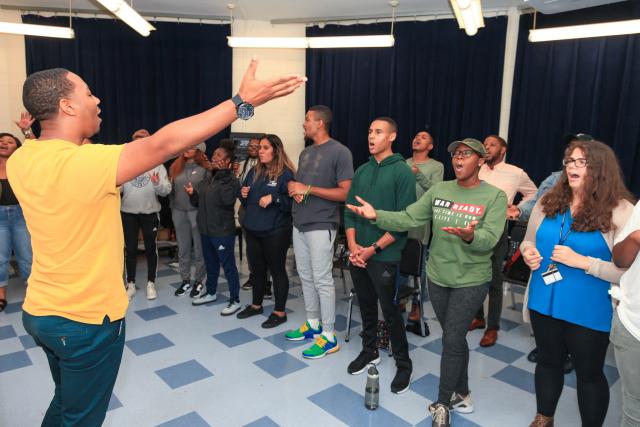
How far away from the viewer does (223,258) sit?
391 centimetres

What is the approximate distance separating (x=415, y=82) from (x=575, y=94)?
78.8 inches

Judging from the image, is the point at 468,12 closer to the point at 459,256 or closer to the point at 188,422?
the point at 459,256

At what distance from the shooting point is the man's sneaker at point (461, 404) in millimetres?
2471

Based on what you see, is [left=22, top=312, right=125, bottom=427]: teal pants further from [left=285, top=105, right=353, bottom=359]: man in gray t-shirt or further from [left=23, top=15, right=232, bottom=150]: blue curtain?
[left=23, top=15, right=232, bottom=150]: blue curtain

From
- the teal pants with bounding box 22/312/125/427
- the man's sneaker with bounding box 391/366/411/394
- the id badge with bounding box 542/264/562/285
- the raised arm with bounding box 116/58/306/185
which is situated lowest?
the man's sneaker with bounding box 391/366/411/394

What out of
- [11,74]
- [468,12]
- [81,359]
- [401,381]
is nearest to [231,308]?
[401,381]

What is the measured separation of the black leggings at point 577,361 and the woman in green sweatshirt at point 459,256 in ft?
1.05

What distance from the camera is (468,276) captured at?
223 cm

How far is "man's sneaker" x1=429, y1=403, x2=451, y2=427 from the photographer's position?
89.6 inches

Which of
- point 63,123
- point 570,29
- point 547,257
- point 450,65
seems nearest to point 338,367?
point 547,257

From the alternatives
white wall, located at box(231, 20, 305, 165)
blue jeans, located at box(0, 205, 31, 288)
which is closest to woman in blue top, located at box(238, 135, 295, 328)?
blue jeans, located at box(0, 205, 31, 288)

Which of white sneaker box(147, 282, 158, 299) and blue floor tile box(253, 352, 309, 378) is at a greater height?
blue floor tile box(253, 352, 309, 378)

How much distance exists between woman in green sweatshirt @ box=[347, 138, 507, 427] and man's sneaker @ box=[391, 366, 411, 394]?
0.29 m

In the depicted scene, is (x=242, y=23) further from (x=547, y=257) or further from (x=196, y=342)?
(x=547, y=257)
